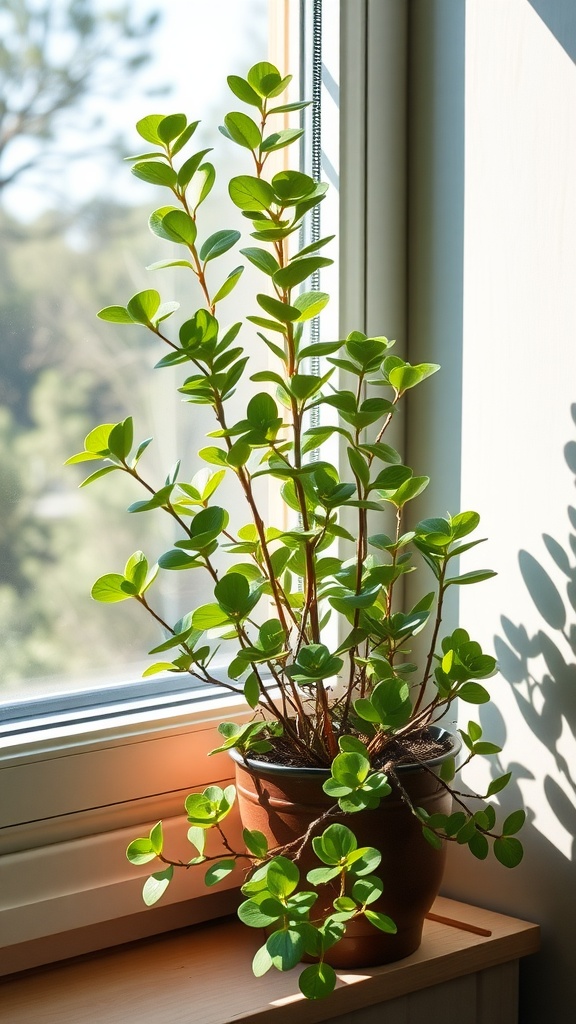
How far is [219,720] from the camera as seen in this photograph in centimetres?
105

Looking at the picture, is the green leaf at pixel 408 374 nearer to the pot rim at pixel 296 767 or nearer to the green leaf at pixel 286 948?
the pot rim at pixel 296 767

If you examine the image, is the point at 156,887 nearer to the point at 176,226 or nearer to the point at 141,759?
the point at 141,759

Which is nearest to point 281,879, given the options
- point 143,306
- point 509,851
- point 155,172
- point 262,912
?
point 262,912

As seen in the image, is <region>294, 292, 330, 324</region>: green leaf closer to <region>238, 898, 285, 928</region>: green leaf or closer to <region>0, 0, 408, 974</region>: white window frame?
<region>0, 0, 408, 974</region>: white window frame

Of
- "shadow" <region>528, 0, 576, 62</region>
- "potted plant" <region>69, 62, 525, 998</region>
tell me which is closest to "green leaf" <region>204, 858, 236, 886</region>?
"potted plant" <region>69, 62, 525, 998</region>

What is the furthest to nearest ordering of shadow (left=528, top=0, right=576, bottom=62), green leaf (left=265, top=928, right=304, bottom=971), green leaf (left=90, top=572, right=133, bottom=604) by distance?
shadow (left=528, top=0, right=576, bottom=62) < green leaf (left=90, top=572, right=133, bottom=604) < green leaf (left=265, top=928, right=304, bottom=971)

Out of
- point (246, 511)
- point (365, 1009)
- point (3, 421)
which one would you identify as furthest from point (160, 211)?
point (365, 1009)

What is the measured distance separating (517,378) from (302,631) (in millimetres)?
353

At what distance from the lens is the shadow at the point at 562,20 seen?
0.96 metres

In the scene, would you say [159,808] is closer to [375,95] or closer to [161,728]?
[161,728]

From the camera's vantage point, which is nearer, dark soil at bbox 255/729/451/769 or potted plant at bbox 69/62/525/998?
potted plant at bbox 69/62/525/998

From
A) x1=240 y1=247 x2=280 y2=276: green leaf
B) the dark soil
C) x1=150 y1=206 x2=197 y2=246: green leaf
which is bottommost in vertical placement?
the dark soil

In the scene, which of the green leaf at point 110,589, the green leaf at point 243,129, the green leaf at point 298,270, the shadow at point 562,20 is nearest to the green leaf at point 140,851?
the green leaf at point 110,589

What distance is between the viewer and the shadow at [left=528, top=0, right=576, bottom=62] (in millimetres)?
962
